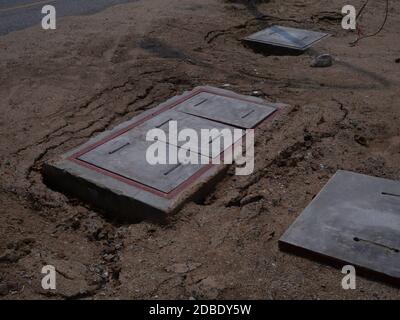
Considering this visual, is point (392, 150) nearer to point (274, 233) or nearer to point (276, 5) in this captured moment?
point (274, 233)

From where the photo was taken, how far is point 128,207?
3.33 metres

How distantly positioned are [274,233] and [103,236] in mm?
1158

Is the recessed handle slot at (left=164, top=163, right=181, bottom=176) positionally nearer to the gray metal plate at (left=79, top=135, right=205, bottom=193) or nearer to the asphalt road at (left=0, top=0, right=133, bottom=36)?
the gray metal plate at (left=79, top=135, right=205, bottom=193)

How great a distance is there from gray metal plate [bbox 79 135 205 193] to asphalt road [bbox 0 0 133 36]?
4.17 m

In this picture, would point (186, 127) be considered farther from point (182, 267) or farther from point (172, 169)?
point (182, 267)

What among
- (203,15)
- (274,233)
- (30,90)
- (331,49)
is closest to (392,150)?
(274,233)

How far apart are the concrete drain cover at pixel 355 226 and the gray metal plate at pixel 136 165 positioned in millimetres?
940

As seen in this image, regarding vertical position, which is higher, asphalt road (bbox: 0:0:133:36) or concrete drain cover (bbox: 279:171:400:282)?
asphalt road (bbox: 0:0:133:36)

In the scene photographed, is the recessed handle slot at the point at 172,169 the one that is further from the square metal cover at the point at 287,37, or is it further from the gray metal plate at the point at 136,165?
the square metal cover at the point at 287,37

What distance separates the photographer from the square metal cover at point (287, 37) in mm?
6258

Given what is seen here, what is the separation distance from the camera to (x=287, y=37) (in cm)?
652

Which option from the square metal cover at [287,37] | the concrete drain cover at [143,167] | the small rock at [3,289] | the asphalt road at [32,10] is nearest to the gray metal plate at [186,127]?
the concrete drain cover at [143,167]

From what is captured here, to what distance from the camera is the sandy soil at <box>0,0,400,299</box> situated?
108 inches

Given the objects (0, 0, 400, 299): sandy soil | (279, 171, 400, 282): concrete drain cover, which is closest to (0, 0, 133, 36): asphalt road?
(0, 0, 400, 299): sandy soil
